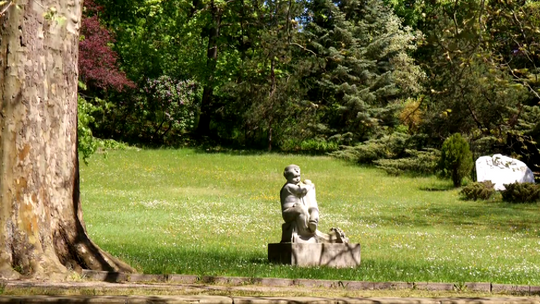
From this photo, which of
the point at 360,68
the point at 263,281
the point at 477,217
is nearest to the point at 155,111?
the point at 360,68

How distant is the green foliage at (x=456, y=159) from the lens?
33.6 m

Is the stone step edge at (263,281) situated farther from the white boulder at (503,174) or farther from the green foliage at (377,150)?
the green foliage at (377,150)

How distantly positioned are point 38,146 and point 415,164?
28.4 meters

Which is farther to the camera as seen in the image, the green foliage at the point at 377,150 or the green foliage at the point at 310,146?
the green foliage at the point at 310,146

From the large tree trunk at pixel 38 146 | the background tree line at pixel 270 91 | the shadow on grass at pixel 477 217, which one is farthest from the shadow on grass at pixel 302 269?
the background tree line at pixel 270 91

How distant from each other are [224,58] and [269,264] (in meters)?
33.6

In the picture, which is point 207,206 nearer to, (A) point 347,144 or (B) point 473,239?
(B) point 473,239

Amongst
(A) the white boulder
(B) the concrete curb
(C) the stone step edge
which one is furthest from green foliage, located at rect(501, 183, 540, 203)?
(B) the concrete curb

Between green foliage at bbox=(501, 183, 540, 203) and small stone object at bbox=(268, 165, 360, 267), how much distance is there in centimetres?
1714

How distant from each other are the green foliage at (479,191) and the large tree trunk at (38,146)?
21.5m

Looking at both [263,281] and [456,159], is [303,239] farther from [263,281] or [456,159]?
[456,159]

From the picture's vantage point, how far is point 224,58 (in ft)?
152

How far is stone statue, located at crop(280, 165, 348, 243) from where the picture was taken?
13.9 metres

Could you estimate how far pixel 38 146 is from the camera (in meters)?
10.4
